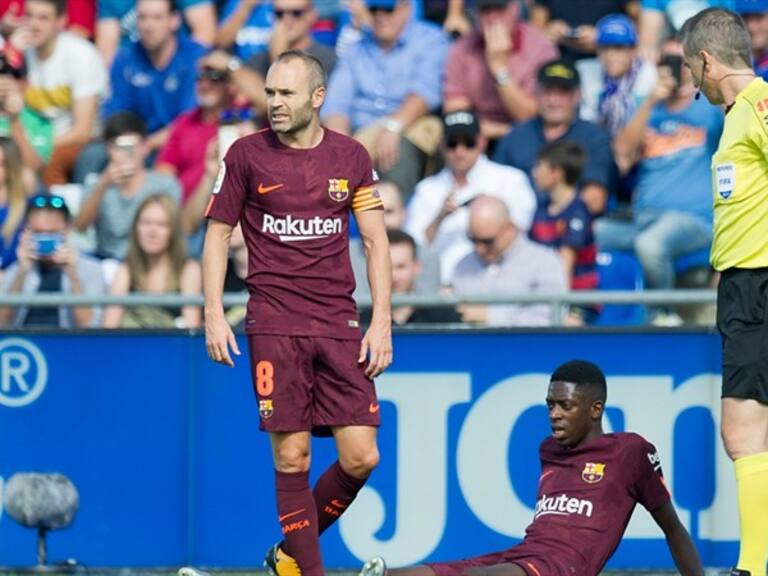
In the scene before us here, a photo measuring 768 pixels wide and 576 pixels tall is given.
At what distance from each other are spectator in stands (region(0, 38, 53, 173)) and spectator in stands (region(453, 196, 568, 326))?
348 centimetres

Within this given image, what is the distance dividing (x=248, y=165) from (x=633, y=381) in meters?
2.96

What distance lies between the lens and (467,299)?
30.6 feet

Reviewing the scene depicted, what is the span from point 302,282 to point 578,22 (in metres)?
6.65

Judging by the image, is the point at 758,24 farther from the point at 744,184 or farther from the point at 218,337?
the point at 218,337

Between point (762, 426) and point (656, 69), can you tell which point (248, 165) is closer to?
point (762, 426)

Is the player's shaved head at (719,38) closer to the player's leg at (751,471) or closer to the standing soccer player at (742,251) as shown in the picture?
the standing soccer player at (742,251)

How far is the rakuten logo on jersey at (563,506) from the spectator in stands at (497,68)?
17.9 feet

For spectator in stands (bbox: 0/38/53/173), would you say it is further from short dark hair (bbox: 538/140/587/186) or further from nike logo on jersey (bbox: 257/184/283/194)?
nike logo on jersey (bbox: 257/184/283/194)

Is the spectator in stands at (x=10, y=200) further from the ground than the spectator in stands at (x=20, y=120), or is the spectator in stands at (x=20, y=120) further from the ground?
the spectator in stands at (x=20, y=120)

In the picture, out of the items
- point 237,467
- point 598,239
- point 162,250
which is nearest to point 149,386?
point 237,467

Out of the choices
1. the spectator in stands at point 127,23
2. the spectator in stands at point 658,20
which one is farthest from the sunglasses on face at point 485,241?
the spectator in stands at point 127,23

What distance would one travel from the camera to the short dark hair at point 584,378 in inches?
303

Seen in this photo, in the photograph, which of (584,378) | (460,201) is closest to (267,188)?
A: (584,378)

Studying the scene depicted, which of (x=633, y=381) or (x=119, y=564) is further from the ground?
(x=633, y=381)
